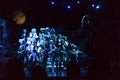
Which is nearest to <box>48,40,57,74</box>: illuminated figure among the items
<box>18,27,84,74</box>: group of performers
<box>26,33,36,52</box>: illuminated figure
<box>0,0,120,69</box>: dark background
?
<box>18,27,84,74</box>: group of performers

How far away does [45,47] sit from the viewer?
769cm

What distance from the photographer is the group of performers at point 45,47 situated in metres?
7.50

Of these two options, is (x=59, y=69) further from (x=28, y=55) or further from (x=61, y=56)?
(x=28, y=55)

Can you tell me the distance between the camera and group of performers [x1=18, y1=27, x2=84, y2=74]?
750cm

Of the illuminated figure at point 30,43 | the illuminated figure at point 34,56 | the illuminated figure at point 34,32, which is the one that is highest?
the illuminated figure at point 34,32

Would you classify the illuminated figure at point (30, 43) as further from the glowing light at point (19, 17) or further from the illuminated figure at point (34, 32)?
the glowing light at point (19, 17)

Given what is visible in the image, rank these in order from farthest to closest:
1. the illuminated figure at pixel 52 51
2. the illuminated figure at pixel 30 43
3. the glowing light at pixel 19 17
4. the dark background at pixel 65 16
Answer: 1. the glowing light at pixel 19 17
2. the dark background at pixel 65 16
3. the illuminated figure at pixel 30 43
4. the illuminated figure at pixel 52 51

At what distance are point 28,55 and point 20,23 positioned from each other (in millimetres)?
1376

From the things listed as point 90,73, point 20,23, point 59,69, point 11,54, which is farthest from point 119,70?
point 20,23

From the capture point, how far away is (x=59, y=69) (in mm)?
7176

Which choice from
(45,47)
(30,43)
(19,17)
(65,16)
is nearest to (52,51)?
(45,47)

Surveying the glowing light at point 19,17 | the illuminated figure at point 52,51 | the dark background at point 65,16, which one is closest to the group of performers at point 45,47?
the illuminated figure at point 52,51

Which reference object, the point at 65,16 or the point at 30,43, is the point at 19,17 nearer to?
the point at 30,43

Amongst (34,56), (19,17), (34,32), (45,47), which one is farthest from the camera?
(19,17)
